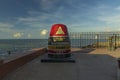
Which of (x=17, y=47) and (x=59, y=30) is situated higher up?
(x=59, y=30)

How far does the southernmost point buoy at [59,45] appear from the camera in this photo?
13.6m

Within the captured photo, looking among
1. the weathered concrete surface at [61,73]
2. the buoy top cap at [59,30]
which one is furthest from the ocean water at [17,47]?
the weathered concrete surface at [61,73]

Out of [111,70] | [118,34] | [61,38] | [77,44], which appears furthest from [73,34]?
[111,70]

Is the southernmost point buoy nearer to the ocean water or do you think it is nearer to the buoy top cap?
the buoy top cap

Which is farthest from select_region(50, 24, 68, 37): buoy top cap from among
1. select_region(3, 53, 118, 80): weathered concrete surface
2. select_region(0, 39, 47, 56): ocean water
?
select_region(0, 39, 47, 56): ocean water

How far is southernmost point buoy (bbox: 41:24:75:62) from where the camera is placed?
13557mm

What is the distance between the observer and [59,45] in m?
13.6

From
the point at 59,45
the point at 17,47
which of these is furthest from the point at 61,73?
the point at 17,47

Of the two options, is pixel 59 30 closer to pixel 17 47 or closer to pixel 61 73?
pixel 61 73

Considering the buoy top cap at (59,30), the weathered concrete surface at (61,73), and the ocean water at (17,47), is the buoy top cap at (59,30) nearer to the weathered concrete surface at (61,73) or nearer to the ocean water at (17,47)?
the weathered concrete surface at (61,73)

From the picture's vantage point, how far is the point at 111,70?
443 inches

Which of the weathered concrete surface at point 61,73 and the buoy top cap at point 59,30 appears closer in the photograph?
the weathered concrete surface at point 61,73

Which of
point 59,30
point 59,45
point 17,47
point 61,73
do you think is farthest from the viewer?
point 17,47

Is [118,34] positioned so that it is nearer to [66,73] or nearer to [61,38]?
[61,38]
